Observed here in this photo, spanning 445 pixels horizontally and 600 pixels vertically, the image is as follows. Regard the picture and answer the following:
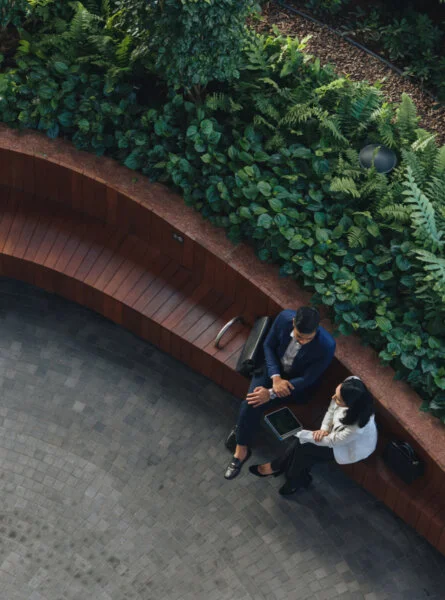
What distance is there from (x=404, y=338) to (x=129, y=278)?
2719mm

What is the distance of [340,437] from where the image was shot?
657cm

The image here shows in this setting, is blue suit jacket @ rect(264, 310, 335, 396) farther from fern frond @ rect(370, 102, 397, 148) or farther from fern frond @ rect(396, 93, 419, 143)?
fern frond @ rect(396, 93, 419, 143)

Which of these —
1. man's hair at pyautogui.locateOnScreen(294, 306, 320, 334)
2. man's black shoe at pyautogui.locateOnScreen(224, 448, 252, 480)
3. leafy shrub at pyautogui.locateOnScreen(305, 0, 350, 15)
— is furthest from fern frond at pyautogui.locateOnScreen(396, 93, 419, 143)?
man's black shoe at pyautogui.locateOnScreen(224, 448, 252, 480)

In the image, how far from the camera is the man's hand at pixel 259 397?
23.0 feet

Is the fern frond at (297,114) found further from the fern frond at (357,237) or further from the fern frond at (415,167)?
the fern frond at (357,237)

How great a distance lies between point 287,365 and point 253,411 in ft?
1.64

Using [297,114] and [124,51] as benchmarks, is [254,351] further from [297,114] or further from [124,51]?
[124,51]

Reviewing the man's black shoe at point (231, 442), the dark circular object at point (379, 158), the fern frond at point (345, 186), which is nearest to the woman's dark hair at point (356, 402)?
the man's black shoe at point (231, 442)

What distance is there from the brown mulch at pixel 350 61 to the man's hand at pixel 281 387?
3.52 metres

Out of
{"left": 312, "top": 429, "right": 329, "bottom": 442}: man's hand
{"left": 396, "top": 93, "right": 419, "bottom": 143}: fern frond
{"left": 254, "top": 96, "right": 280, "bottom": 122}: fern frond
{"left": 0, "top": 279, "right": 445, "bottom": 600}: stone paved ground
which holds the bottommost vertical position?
{"left": 0, "top": 279, "right": 445, "bottom": 600}: stone paved ground

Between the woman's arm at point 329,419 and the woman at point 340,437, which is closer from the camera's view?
the woman at point 340,437

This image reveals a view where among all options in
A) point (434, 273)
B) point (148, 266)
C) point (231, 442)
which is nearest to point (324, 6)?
point (148, 266)

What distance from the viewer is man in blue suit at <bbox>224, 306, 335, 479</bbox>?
673cm

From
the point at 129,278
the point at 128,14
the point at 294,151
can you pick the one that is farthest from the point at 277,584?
the point at 128,14
